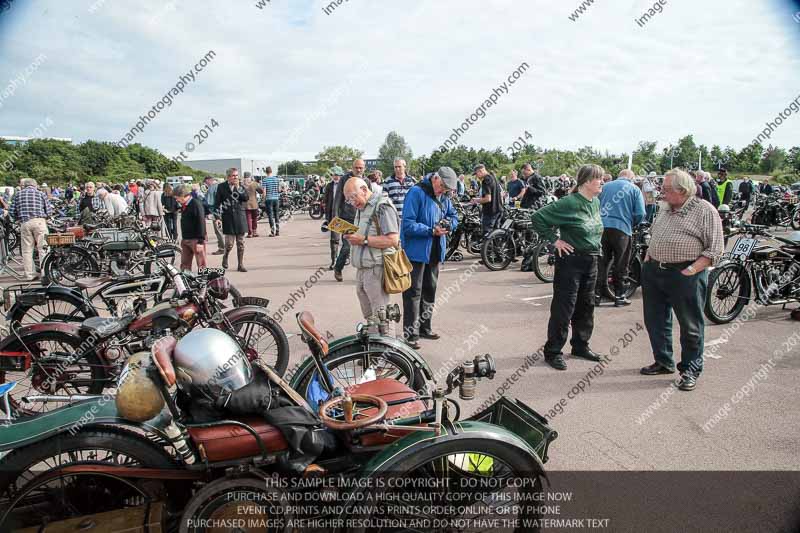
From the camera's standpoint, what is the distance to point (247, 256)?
1156 cm

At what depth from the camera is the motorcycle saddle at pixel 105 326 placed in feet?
12.7

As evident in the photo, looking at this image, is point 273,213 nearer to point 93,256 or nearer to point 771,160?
point 93,256

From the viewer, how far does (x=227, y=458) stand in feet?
6.77

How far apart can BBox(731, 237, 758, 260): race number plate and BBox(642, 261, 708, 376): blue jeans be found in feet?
7.29

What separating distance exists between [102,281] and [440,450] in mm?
4349

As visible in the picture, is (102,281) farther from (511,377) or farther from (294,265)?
(294,265)

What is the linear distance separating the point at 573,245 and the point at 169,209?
12714mm

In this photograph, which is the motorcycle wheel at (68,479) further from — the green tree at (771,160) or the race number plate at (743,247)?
the green tree at (771,160)

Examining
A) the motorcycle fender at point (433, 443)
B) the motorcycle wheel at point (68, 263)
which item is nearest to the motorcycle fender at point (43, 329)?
the motorcycle fender at point (433, 443)

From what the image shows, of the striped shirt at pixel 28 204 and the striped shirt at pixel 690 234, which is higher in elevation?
the striped shirt at pixel 28 204

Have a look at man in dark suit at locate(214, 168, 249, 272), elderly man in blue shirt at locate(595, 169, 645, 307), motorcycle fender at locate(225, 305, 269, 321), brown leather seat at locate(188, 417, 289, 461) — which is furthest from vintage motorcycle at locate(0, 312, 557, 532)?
man in dark suit at locate(214, 168, 249, 272)

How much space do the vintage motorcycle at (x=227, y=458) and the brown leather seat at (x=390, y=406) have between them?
0.01 m

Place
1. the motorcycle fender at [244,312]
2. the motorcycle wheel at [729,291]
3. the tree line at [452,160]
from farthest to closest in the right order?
the tree line at [452,160]
the motorcycle wheel at [729,291]
the motorcycle fender at [244,312]

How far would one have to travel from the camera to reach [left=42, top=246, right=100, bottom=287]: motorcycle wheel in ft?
29.4
